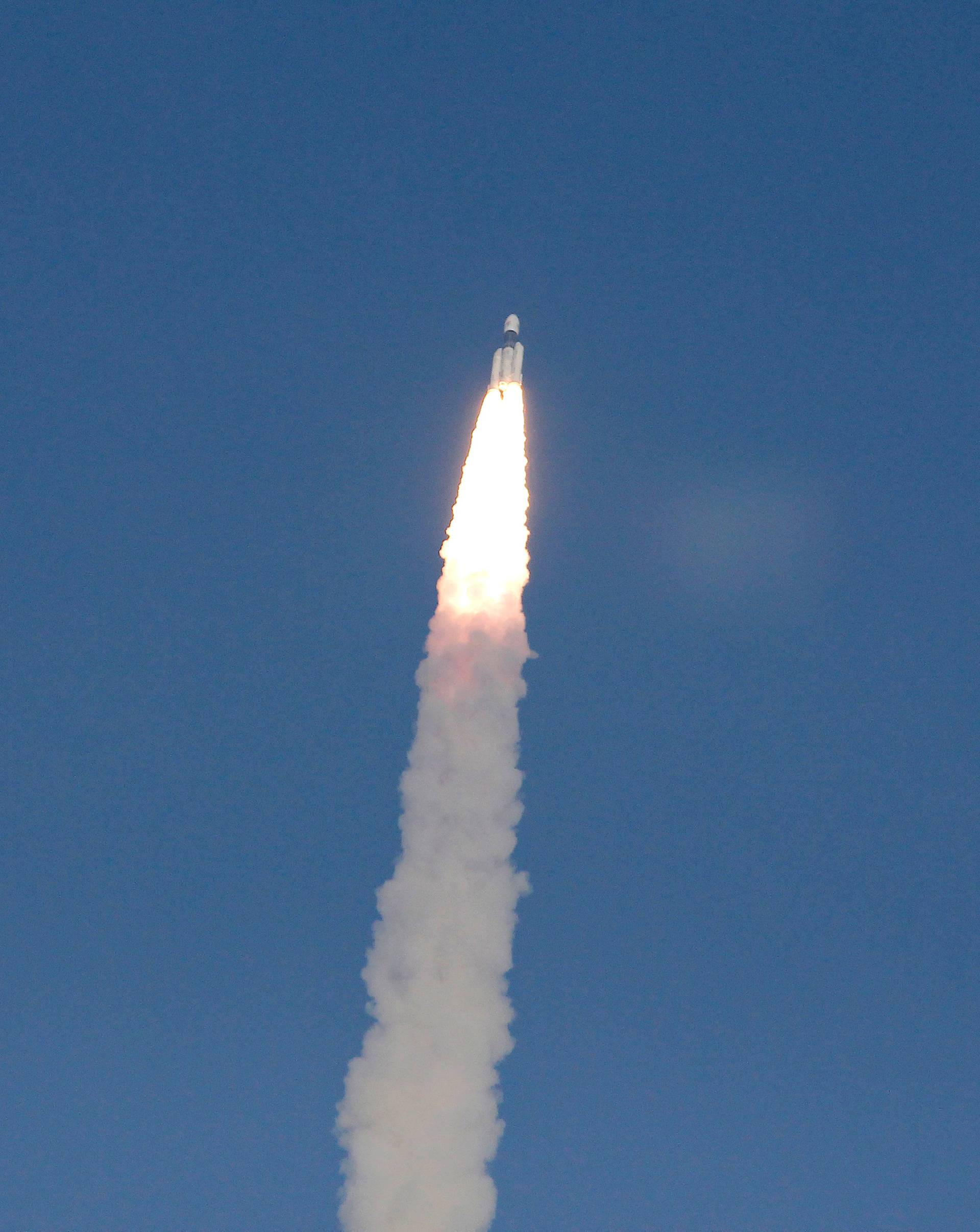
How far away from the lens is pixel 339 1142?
69812mm

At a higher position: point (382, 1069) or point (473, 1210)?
point (382, 1069)

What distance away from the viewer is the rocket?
242 feet

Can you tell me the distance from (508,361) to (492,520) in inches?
245

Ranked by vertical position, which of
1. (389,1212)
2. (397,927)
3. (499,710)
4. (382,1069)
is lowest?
(389,1212)

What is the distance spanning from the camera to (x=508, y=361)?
73.8m

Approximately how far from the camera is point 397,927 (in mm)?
71688

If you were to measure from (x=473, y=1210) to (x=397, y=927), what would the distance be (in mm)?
10457

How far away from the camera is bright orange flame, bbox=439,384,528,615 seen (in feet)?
244

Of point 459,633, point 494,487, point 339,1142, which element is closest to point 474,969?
point 339,1142

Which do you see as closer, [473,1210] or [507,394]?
[473,1210]

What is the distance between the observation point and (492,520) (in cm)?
7525

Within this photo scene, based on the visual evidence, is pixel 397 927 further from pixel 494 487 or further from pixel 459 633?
pixel 494 487

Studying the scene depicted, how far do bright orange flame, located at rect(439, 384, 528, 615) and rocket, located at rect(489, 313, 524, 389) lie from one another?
0.33 m

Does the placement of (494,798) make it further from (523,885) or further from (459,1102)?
(459,1102)
